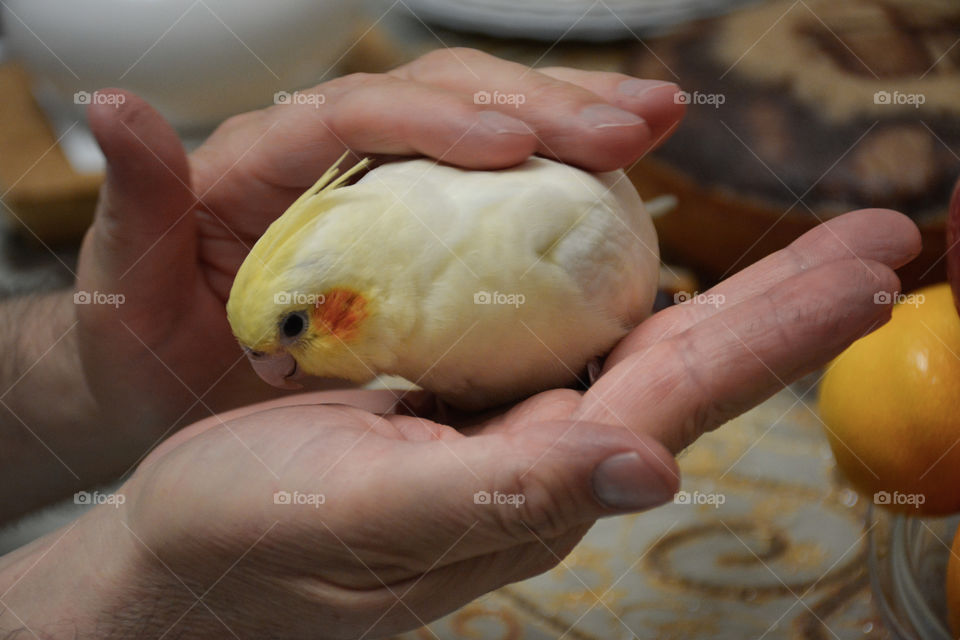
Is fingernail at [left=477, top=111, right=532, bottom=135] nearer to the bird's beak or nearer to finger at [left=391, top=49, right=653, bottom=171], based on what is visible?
finger at [left=391, top=49, right=653, bottom=171]

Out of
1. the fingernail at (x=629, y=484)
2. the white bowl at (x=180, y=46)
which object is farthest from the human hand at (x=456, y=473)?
the white bowl at (x=180, y=46)

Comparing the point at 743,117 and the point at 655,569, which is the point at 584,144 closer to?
the point at 655,569

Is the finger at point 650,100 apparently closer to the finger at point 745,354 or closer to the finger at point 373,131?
the finger at point 373,131

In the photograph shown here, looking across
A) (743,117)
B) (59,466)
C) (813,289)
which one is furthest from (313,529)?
(743,117)

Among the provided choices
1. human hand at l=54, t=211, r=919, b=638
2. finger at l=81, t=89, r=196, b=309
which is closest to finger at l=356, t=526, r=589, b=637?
human hand at l=54, t=211, r=919, b=638

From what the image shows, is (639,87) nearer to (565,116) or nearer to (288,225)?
(565,116)

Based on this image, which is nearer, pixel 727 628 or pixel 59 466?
pixel 727 628

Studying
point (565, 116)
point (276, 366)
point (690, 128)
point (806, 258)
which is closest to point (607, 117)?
point (565, 116)
